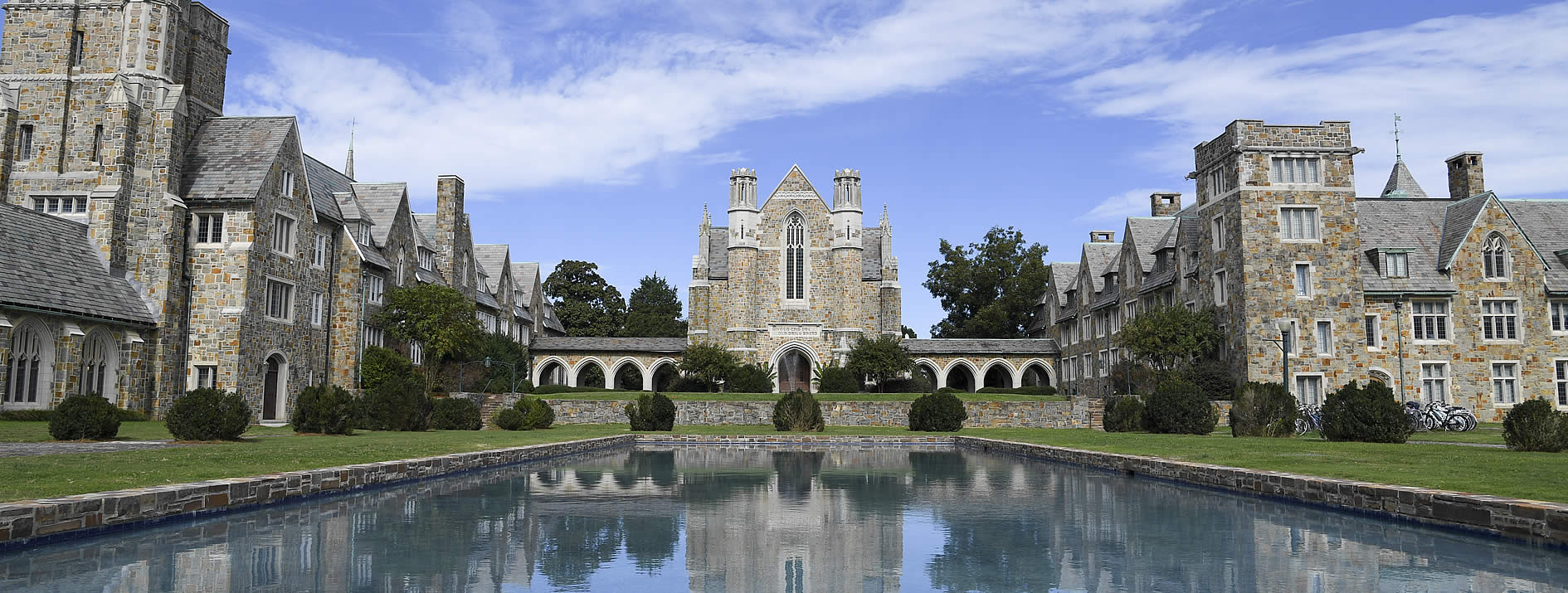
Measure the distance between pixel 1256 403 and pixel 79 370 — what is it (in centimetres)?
3242

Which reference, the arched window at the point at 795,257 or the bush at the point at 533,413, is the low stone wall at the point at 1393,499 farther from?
the arched window at the point at 795,257

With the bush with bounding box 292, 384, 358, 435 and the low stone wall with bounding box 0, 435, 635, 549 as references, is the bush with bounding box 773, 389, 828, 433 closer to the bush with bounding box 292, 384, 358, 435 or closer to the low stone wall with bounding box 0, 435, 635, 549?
the bush with bounding box 292, 384, 358, 435

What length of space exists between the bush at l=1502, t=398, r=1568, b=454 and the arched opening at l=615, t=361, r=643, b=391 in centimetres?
5089

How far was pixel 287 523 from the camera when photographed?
980 centimetres

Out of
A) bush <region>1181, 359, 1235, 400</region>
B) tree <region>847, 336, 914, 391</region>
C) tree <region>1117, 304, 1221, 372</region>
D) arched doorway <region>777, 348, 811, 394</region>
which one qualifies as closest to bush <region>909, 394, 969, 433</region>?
tree <region>1117, 304, 1221, 372</region>

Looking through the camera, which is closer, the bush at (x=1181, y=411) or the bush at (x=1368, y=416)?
the bush at (x=1368, y=416)

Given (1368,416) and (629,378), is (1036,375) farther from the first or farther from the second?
(1368,416)

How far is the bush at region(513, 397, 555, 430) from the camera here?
105ft

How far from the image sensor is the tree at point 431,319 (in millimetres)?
38062

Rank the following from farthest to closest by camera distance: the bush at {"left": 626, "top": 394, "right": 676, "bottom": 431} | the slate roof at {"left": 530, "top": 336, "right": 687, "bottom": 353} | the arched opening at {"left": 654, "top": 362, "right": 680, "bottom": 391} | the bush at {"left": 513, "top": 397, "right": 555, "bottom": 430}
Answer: the slate roof at {"left": 530, "top": 336, "right": 687, "bottom": 353}
the arched opening at {"left": 654, "top": 362, "right": 680, "bottom": 391}
the bush at {"left": 513, "top": 397, "right": 555, "bottom": 430}
the bush at {"left": 626, "top": 394, "right": 676, "bottom": 431}

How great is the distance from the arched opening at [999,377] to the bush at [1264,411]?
105ft

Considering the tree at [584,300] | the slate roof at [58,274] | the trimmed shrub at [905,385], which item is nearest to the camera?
the slate roof at [58,274]

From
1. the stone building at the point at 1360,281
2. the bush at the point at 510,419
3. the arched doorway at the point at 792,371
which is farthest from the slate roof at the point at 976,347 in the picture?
the bush at the point at 510,419

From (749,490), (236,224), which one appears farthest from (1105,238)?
(749,490)
